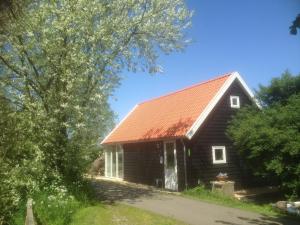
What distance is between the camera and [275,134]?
647 inches

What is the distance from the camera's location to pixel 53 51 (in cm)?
1534

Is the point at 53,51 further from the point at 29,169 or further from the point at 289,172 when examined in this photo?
the point at 289,172

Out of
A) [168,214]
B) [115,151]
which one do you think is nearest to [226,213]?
[168,214]

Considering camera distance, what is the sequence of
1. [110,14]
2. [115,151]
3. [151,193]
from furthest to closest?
[115,151] → [151,193] → [110,14]

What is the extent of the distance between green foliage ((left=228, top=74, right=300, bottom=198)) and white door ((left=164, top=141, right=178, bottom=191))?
3.45m

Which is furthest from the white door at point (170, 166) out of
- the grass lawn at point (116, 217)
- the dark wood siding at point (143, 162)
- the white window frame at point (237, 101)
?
the grass lawn at point (116, 217)

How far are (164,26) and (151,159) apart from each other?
8.72 m

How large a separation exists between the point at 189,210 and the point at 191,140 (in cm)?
654

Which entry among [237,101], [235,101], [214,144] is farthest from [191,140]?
[237,101]

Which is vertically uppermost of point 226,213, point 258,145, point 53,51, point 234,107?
point 53,51

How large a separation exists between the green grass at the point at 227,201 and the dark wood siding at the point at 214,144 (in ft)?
3.06

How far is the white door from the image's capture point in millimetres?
20461

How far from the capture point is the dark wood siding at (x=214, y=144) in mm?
20172

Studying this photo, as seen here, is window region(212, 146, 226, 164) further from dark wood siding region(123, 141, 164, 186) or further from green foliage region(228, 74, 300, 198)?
dark wood siding region(123, 141, 164, 186)
